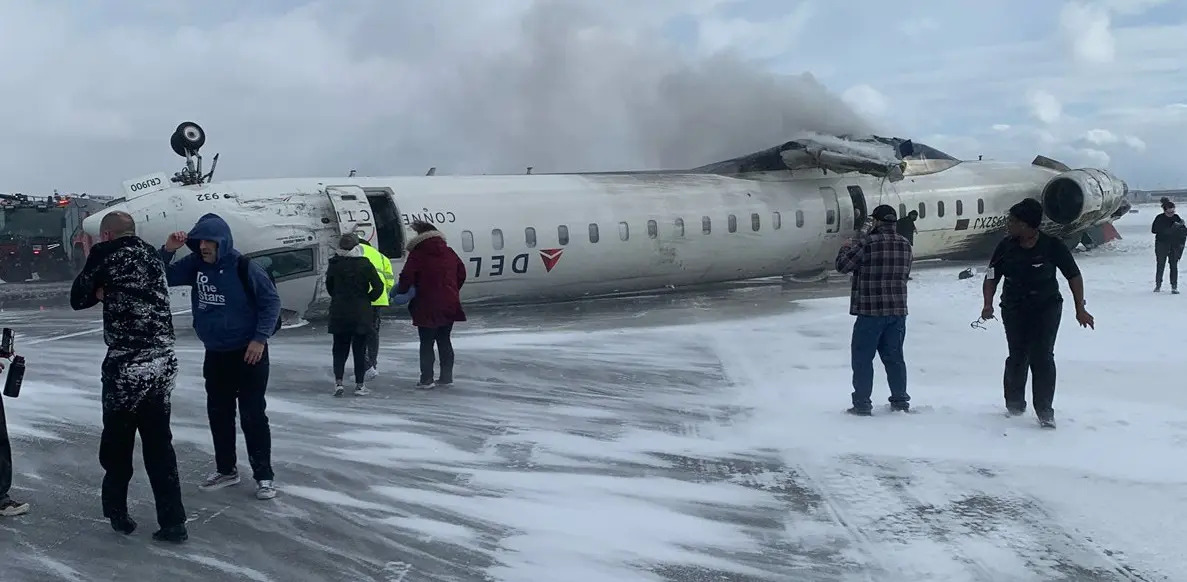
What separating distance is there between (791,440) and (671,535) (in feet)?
7.11

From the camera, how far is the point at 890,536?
5.05m

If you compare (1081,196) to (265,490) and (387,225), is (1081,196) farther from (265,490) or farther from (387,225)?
(265,490)

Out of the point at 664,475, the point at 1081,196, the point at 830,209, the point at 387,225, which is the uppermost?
the point at 1081,196

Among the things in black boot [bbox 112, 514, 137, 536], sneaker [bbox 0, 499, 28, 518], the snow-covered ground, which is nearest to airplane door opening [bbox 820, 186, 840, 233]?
the snow-covered ground

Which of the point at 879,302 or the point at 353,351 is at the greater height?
the point at 879,302

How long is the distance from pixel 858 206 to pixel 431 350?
458 inches

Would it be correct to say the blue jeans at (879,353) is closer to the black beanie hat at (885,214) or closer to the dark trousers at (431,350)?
the black beanie hat at (885,214)

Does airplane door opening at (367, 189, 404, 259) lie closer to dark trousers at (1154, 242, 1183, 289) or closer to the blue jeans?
the blue jeans

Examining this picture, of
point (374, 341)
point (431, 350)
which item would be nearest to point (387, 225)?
point (374, 341)

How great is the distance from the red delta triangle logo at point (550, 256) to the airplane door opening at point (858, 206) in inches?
259

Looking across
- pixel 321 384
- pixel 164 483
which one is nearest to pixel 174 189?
pixel 321 384

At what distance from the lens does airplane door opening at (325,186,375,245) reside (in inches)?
523

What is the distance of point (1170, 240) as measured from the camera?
47.6ft

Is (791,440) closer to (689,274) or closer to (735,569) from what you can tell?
(735,569)
